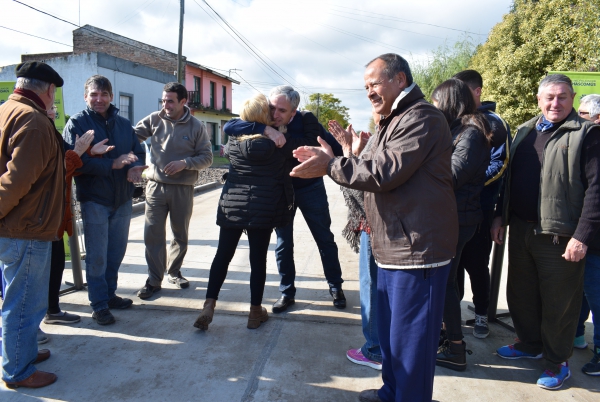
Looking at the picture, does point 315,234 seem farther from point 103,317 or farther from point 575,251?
point 575,251

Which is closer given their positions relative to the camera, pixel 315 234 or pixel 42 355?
pixel 42 355

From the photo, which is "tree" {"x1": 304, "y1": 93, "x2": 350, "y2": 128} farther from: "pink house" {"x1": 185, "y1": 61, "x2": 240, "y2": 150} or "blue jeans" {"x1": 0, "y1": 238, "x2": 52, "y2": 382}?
"blue jeans" {"x1": 0, "y1": 238, "x2": 52, "y2": 382}

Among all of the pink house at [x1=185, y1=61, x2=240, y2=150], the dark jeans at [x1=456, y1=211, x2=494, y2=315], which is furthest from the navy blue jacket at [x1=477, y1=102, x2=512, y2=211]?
the pink house at [x1=185, y1=61, x2=240, y2=150]

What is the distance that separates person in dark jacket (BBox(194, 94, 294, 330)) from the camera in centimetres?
332

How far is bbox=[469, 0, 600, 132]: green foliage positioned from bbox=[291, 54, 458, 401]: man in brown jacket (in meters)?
7.94

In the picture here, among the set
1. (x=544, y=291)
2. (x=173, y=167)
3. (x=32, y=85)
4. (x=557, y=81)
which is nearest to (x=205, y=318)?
(x=173, y=167)

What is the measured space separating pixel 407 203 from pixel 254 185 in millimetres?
1493

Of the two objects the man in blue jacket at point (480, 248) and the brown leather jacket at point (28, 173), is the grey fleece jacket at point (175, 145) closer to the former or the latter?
the brown leather jacket at point (28, 173)

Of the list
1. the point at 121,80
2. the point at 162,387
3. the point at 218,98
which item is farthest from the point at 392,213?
the point at 218,98

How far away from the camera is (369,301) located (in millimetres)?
3053

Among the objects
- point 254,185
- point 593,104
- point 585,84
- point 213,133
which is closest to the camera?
point 254,185

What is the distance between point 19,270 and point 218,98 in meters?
40.7

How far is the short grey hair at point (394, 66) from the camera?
2244 millimetres

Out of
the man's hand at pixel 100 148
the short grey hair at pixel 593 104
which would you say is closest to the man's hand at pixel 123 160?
the man's hand at pixel 100 148
